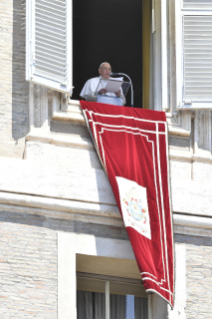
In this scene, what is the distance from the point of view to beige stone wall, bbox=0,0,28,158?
1427 cm

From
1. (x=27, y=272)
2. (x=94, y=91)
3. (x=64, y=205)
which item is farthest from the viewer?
(x=94, y=91)

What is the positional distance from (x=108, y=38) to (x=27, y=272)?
6.90 metres

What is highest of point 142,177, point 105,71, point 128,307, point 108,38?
point 108,38

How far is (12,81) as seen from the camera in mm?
14570

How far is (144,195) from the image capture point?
14.2 meters

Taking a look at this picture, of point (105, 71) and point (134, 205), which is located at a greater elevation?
point (105, 71)

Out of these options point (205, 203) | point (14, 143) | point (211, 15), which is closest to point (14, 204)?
point (14, 143)

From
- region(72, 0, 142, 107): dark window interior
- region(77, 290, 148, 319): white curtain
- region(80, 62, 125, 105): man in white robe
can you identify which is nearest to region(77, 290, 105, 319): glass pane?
region(77, 290, 148, 319): white curtain

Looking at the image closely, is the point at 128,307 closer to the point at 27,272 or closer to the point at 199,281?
the point at 199,281

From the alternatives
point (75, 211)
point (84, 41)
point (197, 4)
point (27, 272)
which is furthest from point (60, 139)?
point (84, 41)

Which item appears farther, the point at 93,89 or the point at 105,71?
the point at 105,71

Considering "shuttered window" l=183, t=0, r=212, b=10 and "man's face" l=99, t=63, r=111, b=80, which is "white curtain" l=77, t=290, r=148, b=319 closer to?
"man's face" l=99, t=63, r=111, b=80

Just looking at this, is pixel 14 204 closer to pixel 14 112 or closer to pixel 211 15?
pixel 14 112

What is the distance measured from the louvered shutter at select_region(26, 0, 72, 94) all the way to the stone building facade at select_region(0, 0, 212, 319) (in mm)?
207
